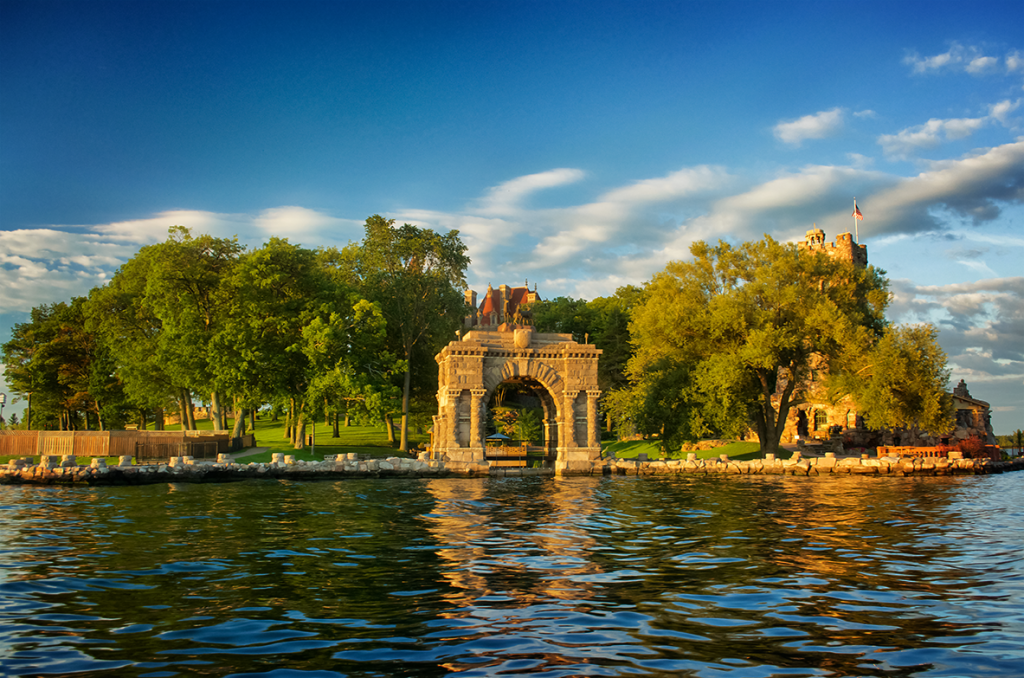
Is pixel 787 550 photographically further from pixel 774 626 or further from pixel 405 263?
pixel 405 263

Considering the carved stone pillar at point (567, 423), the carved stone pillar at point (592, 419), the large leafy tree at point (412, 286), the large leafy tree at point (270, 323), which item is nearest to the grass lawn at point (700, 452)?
the carved stone pillar at point (592, 419)

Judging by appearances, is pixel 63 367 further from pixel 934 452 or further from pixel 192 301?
pixel 934 452

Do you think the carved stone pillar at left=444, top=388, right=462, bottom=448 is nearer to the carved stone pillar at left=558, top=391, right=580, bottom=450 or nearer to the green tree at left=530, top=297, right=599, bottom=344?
the carved stone pillar at left=558, top=391, right=580, bottom=450

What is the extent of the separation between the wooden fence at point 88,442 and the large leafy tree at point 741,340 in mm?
25634

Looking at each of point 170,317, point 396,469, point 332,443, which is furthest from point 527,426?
point 170,317

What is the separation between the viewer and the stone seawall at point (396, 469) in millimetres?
28031

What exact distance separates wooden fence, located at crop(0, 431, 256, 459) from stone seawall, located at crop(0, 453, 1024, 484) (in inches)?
74.4

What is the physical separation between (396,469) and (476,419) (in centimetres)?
475

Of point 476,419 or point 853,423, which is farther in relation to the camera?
point 853,423

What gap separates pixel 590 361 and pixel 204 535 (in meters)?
25.8

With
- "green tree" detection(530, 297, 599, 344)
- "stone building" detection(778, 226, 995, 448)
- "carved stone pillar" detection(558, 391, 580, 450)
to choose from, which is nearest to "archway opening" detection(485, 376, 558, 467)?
"carved stone pillar" detection(558, 391, 580, 450)

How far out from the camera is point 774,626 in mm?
6637

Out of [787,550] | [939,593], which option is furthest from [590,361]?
[939,593]

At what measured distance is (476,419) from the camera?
114 ft
